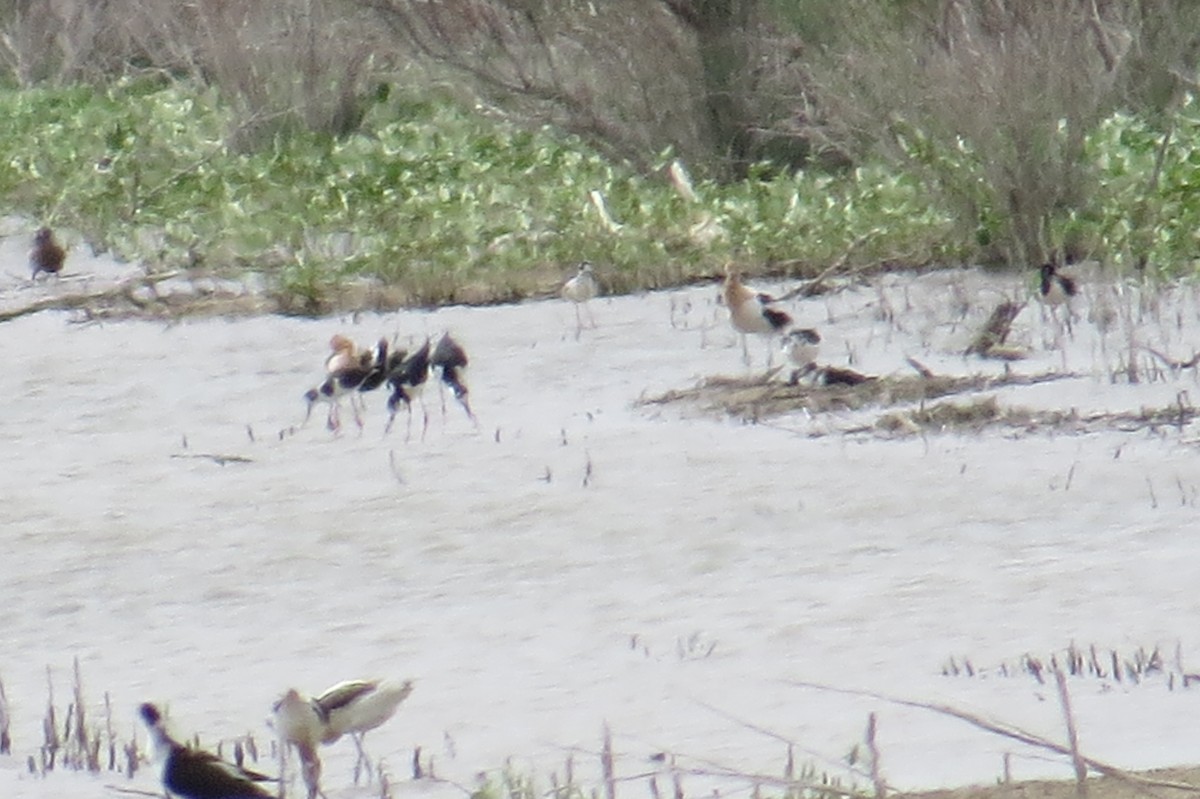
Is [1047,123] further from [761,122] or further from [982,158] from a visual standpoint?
[761,122]

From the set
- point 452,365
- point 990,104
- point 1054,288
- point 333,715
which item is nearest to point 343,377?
point 452,365

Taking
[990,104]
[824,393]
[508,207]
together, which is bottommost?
[824,393]

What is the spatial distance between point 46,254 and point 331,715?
883cm

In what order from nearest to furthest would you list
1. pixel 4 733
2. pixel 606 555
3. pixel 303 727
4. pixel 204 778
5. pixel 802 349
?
pixel 204 778, pixel 303 727, pixel 4 733, pixel 606 555, pixel 802 349

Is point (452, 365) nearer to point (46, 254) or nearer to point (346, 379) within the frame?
point (346, 379)

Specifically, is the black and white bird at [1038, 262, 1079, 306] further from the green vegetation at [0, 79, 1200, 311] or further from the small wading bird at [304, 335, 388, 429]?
the small wading bird at [304, 335, 388, 429]

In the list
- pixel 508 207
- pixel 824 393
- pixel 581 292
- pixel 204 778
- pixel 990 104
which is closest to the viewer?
pixel 204 778

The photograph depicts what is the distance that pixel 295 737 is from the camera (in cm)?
505

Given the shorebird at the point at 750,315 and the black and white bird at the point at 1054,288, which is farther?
the black and white bird at the point at 1054,288

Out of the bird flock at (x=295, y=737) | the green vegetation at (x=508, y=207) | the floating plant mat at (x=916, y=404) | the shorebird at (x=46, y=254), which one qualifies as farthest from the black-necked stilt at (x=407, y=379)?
the shorebird at (x=46, y=254)

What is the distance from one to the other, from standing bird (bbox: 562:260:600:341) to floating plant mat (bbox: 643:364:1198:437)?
5.12ft

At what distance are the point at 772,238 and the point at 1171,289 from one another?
238 centimetres

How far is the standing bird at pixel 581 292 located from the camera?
11445 mm

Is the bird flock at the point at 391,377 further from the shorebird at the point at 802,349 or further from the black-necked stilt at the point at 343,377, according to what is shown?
the shorebird at the point at 802,349
